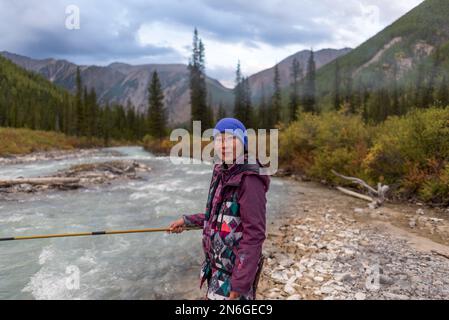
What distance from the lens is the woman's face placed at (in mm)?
2674

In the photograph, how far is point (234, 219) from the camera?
2674mm

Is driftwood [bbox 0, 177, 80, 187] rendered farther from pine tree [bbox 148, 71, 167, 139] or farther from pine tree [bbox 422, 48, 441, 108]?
pine tree [bbox 422, 48, 441, 108]

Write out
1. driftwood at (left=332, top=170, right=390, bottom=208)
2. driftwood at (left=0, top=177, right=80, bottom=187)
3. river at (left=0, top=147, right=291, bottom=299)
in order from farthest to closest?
1. driftwood at (left=0, top=177, right=80, bottom=187)
2. driftwood at (left=332, top=170, right=390, bottom=208)
3. river at (left=0, top=147, right=291, bottom=299)

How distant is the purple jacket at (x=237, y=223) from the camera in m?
2.53

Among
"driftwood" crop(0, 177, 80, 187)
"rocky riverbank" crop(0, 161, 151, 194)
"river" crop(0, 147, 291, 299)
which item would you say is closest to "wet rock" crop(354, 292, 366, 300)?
"river" crop(0, 147, 291, 299)

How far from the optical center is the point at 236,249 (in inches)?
106

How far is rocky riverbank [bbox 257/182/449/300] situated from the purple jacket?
2755mm

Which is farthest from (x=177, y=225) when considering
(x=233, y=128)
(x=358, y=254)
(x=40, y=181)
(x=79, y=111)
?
(x=79, y=111)

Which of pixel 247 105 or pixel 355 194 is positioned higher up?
pixel 247 105

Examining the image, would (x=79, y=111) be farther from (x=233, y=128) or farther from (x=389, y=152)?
(x=233, y=128)

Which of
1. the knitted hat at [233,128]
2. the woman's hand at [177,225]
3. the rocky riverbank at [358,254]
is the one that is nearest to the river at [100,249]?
the rocky riverbank at [358,254]

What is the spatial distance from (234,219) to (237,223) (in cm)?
4
